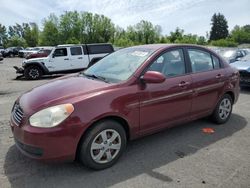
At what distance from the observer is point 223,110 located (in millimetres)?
5281

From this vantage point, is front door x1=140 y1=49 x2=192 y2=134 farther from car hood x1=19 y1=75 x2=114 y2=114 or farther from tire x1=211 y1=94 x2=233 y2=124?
tire x1=211 y1=94 x2=233 y2=124

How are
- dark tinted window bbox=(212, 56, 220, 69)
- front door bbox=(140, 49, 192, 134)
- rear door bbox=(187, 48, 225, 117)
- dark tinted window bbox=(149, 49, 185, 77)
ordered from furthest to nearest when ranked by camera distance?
dark tinted window bbox=(212, 56, 220, 69), rear door bbox=(187, 48, 225, 117), dark tinted window bbox=(149, 49, 185, 77), front door bbox=(140, 49, 192, 134)

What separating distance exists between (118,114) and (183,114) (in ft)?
4.69

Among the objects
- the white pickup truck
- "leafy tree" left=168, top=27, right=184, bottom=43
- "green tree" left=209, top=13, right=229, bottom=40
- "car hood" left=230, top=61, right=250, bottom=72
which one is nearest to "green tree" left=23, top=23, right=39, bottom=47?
"leafy tree" left=168, top=27, right=184, bottom=43

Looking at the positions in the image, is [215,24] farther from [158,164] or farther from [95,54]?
[158,164]

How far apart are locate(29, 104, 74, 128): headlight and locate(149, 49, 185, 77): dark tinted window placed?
1.49 meters

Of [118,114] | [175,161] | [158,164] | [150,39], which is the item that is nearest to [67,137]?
[118,114]

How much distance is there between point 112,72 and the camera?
408 cm

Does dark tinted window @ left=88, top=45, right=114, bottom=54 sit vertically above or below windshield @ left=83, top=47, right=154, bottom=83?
above

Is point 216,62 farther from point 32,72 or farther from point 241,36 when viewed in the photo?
point 241,36

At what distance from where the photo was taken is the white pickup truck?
44.9 ft

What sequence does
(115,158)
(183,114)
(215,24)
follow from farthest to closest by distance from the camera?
(215,24), (183,114), (115,158)

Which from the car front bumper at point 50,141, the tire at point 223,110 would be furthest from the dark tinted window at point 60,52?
the car front bumper at point 50,141

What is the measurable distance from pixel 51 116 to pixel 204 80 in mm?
2835
